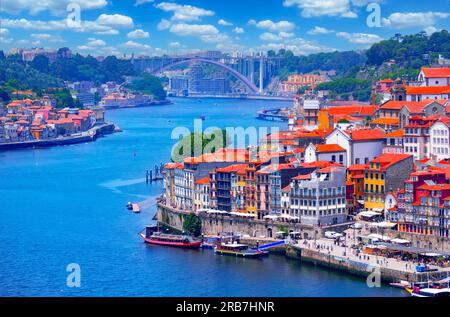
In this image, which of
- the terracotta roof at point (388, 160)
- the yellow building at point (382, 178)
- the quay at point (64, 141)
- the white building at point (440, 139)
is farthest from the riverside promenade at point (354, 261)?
the quay at point (64, 141)

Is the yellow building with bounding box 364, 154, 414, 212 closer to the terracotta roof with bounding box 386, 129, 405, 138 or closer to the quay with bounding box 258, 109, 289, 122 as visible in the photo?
the terracotta roof with bounding box 386, 129, 405, 138

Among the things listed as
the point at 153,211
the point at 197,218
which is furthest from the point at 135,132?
the point at 197,218

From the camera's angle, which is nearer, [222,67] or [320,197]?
[320,197]

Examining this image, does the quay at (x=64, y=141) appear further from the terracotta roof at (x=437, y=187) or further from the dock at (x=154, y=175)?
the terracotta roof at (x=437, y=187)

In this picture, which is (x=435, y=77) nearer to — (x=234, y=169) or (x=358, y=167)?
(x=358, y=167)

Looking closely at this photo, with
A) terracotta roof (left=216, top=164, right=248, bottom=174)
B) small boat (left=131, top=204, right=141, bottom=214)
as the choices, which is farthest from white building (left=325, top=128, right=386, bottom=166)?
small boat (left=131, top=204, right=141, bottom=214)

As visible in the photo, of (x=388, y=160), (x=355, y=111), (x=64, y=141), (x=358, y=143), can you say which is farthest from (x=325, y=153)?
(x=64, y=141)

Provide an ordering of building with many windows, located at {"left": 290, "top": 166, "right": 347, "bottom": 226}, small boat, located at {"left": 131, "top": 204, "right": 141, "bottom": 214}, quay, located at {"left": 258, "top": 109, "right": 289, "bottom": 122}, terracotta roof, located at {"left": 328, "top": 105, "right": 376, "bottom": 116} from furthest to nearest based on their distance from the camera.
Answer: quay, located at {"left": 258, "top": 109, "right": 289, "bottom": 122} < terracotta roof, located at {"left": 328, "top": 105, "right": 376, "bottom": 116} < small boat, located at {"left": 131, "top": 204, "right": 141, "bottom": 214} < building with many windows, located at {"left": 290, "top": 166, "right": 347, "bottom": 226}
